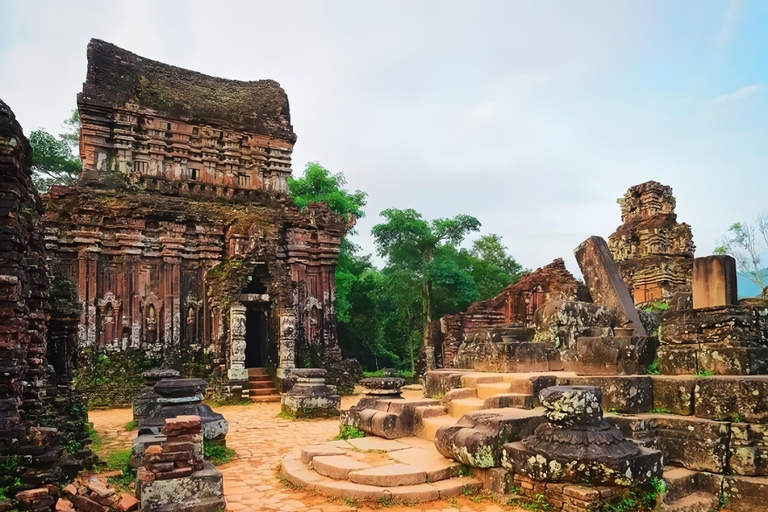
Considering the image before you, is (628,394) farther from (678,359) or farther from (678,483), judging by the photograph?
(678,483)

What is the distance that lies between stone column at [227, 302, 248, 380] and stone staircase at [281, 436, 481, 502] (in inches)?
377

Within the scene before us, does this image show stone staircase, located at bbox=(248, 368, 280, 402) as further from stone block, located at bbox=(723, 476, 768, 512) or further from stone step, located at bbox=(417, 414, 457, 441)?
stone block, located at bbox=(723, 476, 768, 512)

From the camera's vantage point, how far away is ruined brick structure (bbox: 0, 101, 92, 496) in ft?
18.3

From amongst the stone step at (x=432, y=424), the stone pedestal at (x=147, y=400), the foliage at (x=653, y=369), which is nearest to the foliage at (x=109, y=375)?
the stone pedestal at (x=147, y=400)

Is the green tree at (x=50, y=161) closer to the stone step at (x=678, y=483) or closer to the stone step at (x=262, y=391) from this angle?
the stone step at (x=262, y=391)

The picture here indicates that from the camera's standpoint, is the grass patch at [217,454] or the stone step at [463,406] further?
the grass patch at [217,454]

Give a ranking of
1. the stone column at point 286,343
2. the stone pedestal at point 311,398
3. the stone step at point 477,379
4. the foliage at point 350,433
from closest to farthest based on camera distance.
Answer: the stone step at point 477,379 < the foliage at point 350,433 < the stone pedestal at point 311,398 < the stone column at point 286,343

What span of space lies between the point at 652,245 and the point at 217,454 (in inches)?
802

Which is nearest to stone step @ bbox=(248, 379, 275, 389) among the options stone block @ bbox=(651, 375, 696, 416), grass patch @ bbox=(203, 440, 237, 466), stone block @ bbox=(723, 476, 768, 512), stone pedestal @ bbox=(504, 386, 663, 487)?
grass patch @ bbox=(203, 440, 237, 466)

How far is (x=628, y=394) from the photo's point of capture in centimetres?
627

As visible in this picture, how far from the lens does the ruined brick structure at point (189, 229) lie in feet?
55.9

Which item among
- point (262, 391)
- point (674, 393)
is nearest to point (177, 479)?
point (674, 393)

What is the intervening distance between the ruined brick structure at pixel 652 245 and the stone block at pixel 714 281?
16355 mm

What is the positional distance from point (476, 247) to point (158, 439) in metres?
38.1
